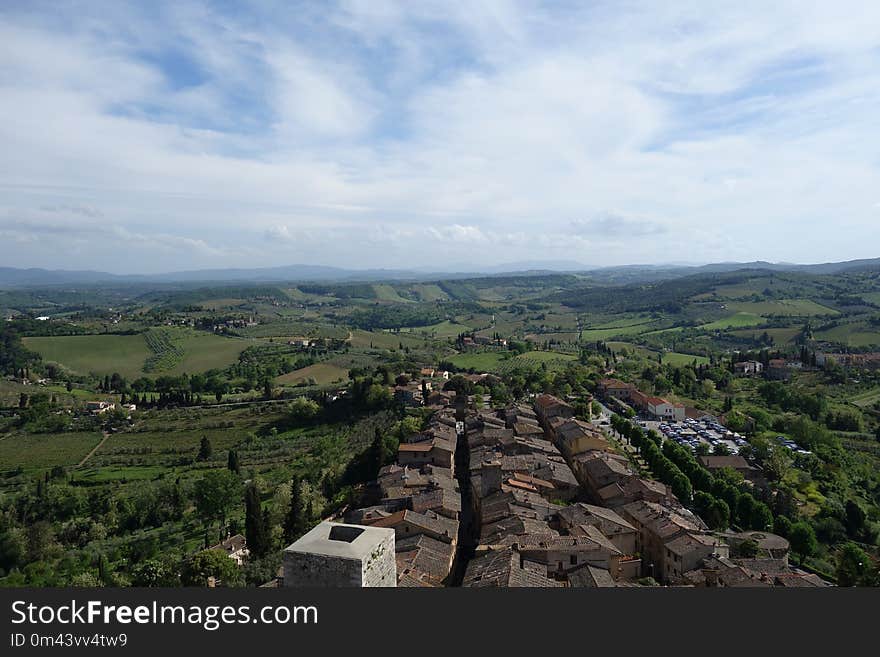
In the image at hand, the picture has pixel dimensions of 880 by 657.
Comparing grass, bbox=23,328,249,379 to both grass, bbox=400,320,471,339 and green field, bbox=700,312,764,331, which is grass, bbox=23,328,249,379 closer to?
grass, bbox=400,320,471,339

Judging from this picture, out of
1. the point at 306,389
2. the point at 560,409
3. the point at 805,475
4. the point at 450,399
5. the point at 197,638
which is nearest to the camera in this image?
the point at 197,638

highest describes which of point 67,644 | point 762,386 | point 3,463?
point 67,644

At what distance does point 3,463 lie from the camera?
53.9 metres

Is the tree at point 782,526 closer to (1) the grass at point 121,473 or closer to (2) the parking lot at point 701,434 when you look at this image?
(2) the parking lot at point 701,434

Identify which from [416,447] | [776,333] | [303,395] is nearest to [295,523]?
[416,447]

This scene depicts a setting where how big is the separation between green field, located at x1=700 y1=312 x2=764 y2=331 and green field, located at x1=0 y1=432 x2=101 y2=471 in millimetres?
120169

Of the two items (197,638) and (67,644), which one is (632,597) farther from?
(67,644)

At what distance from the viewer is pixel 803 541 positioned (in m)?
30.6

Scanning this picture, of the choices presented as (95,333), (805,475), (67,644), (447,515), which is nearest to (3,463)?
(447,515)

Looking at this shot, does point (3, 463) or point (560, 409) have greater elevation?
point (560, 409)

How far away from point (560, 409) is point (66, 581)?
37.4 meters

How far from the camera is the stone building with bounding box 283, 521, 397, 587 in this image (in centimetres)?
1312

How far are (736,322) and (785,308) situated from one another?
18.3 meters

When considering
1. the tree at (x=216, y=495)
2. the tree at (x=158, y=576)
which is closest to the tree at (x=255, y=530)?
the tree at (x=158, y=576)
